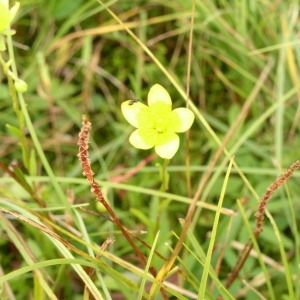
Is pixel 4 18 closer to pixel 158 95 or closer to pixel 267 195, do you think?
pixel 158 95

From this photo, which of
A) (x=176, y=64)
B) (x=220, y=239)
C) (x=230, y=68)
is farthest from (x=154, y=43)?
(x=220, y=239)

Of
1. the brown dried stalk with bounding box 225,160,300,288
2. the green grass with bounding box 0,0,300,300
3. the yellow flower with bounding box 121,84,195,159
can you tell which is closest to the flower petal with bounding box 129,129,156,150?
the yellow flower with bounding box 121,84,195,159

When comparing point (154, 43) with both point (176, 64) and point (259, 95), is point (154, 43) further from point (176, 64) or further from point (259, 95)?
point (259, 95)

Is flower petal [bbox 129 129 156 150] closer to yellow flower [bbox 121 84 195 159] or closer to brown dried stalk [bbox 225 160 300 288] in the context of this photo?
yellow flower [bbox 121 84 195 159]

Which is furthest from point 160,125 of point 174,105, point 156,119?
point 174,105

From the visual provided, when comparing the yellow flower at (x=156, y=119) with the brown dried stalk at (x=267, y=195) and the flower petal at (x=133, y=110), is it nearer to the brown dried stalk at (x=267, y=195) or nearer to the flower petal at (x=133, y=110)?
the flower petal at (x=133, y=110)

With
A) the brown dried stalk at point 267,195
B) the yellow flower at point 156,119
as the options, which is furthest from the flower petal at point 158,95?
the brown dried stalk at point 267,195
